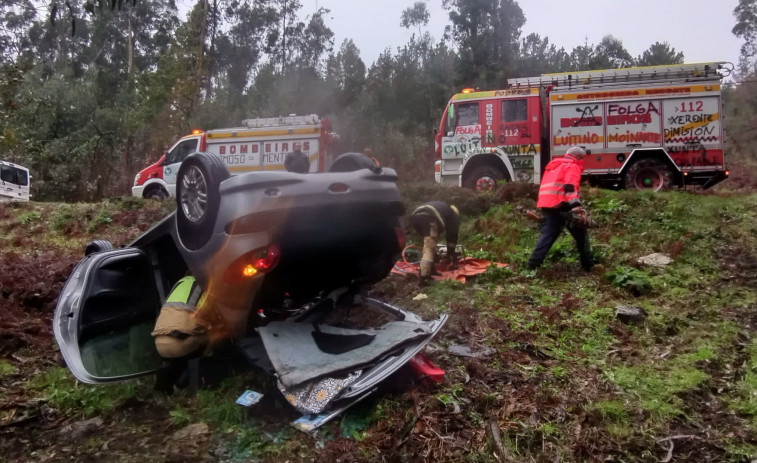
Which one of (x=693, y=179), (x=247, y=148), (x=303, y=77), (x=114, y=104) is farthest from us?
(x=303, y=77)

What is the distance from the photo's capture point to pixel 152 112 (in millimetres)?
24938

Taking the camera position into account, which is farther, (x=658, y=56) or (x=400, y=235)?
(x=658, y=56)

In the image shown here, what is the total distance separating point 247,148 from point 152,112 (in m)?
11.9

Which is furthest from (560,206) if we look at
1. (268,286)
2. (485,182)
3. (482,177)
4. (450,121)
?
(450,121)

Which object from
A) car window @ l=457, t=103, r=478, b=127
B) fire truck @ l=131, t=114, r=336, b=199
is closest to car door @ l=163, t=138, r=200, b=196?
fire truck @ l=131, t=114, r=336, b=199

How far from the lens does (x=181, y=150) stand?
51.8 ft

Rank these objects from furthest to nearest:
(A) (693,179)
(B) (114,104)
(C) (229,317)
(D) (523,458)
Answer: (B) (114,104) < (A) (693,179) < (C) (229,317) < (D) (523,458)

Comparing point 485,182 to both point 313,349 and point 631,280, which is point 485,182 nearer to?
point 631,280

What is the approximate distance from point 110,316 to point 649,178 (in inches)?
424

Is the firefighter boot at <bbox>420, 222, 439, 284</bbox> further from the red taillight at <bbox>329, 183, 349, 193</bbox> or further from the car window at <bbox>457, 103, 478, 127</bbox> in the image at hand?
the car window at <bbox>457, 103, 478, 127</bbox>

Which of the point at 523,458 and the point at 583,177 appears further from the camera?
the point at 583,177

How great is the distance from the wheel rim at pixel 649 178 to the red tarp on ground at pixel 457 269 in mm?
6270

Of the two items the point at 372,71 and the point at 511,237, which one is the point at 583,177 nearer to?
the point at 511,237

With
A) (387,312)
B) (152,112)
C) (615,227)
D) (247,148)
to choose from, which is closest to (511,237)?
(615,227)
